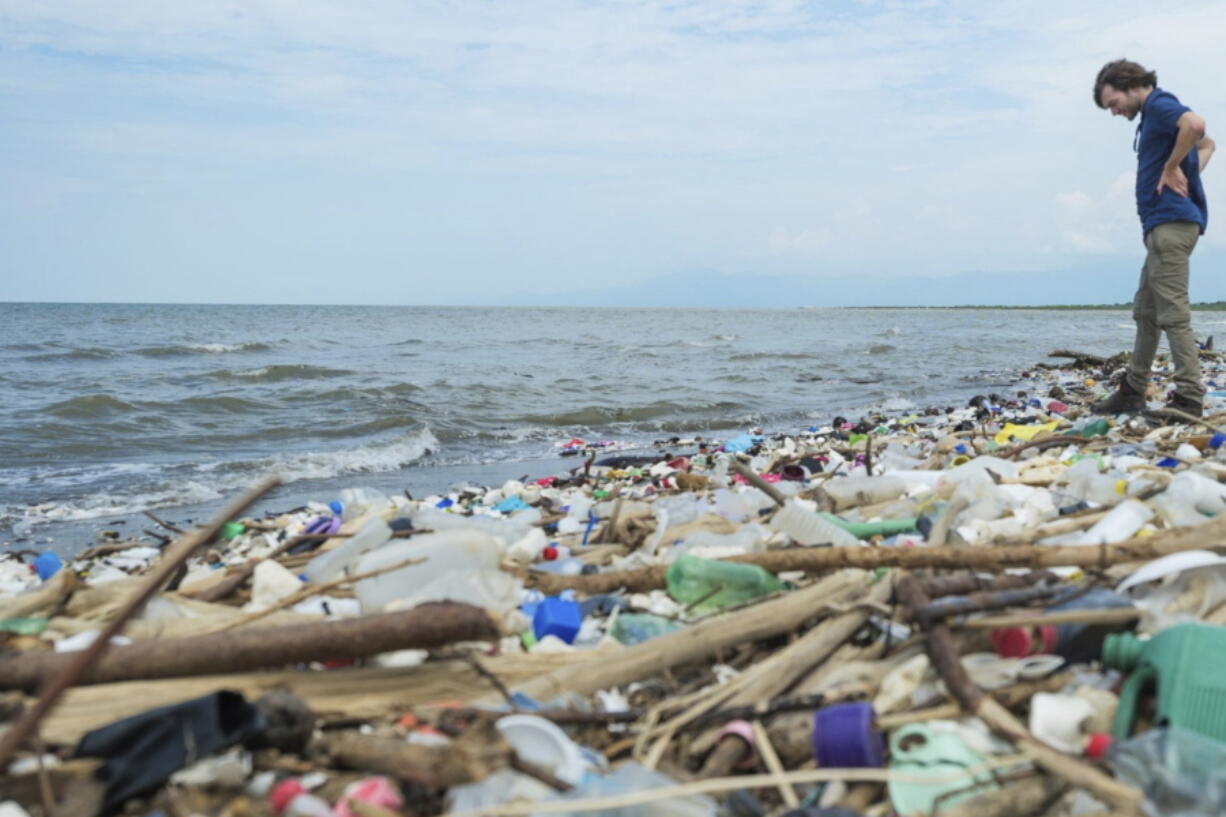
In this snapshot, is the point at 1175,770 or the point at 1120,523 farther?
the point at 1120,523

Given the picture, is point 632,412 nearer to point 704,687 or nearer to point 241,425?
point 241,425

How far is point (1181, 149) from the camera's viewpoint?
5.54 m

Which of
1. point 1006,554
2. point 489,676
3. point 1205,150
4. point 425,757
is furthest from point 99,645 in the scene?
point 1205,150

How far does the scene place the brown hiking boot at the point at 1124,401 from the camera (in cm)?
684

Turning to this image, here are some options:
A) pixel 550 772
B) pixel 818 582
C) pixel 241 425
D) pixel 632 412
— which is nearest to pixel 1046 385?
pixel 632 412

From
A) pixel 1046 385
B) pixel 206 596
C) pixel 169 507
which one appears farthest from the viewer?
pixel 1046 385

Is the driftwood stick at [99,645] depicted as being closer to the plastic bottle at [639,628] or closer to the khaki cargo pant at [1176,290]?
the plastic bottle at [639,628]

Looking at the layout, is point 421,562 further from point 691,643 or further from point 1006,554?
point 1006,554

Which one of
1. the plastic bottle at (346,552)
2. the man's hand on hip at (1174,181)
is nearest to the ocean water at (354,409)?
the plastic bottle at (346,552)

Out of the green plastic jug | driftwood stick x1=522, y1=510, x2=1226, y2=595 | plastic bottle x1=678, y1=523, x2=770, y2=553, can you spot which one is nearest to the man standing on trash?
driftwood stick x1=522, y1=510, x2=1226, y2=595

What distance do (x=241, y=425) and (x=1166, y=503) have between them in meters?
11.1

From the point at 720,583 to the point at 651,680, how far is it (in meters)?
0.55

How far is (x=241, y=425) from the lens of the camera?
11992 mm

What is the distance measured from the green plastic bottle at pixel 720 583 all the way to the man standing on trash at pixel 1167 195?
4.46 m
